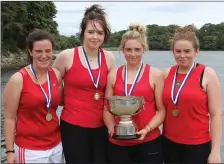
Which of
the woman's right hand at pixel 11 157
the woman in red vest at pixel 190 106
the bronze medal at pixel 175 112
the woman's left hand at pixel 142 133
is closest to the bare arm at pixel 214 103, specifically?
the woman in red vest at pixel 190 106

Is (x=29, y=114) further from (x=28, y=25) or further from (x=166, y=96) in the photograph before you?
(x=28, y=25)

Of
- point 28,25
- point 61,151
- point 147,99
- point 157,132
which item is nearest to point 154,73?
point 147,99

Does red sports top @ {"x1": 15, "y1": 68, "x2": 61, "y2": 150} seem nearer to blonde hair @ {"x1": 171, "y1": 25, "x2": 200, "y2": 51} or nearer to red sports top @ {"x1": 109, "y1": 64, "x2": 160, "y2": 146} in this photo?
red sports top @ {"x1": 109, "y1": 64, "x2": 160, "y2": 146}

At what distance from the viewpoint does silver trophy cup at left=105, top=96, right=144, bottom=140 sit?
10.5ft

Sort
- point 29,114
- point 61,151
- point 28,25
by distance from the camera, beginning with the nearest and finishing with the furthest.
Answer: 1. point 29,114
2. point 61,151
3. point 28,25

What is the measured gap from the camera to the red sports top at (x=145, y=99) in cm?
328

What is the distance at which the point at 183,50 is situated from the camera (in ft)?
10.5

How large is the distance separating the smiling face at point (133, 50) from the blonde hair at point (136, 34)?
1.4 inches

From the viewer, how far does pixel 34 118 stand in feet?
10.3

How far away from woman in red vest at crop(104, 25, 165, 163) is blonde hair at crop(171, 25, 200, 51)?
0.91ft

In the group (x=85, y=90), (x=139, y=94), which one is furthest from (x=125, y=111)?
(x=85, y=90)

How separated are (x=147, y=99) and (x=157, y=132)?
328 mm

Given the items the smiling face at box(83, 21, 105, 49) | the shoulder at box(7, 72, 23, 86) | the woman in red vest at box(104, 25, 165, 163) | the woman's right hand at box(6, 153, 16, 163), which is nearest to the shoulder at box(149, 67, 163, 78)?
the woman in red vest at box(104, 25, 165, 163)

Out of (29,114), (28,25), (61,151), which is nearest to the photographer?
(29,114)
